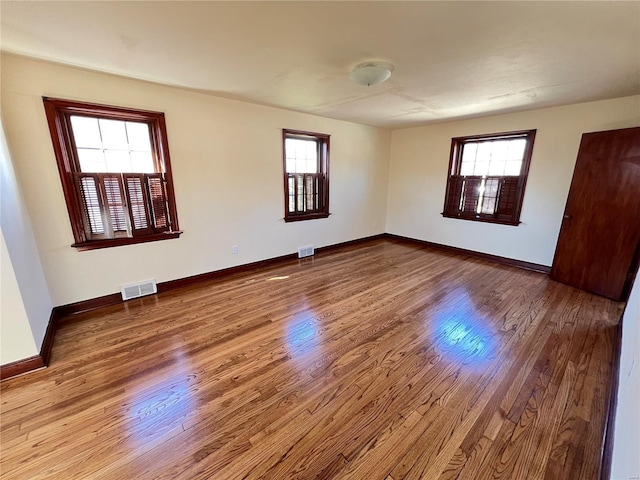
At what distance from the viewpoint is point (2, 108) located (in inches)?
84.8

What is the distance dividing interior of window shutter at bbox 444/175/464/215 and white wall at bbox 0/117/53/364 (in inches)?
220

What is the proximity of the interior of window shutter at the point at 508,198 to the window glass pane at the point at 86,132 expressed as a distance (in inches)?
214

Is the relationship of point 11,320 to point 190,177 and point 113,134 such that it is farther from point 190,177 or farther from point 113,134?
point 190,177

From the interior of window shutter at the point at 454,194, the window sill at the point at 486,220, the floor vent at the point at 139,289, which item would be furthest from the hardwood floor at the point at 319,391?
the interior of window shutter at the point at 454,194

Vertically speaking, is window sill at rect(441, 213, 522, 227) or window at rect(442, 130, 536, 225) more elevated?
window at rect(442, 130, 536, 225)

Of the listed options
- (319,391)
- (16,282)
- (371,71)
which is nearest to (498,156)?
(371,71)

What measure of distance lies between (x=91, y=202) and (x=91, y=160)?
0.42 meters

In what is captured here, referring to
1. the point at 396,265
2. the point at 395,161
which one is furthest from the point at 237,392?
the point at 395,161

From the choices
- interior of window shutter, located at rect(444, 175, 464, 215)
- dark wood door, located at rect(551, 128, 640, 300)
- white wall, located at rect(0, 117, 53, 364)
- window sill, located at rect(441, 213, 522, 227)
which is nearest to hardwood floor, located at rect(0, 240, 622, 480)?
white wall, located at rect(0, 117, 53, 364)

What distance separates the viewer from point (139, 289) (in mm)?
3004

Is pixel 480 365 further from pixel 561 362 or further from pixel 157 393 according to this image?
pixel 157 393

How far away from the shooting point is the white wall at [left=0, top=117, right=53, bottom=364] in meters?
1.78

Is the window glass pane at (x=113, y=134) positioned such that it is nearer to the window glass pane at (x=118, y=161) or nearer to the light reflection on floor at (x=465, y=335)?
the window glass pane at (x=118, y=161)

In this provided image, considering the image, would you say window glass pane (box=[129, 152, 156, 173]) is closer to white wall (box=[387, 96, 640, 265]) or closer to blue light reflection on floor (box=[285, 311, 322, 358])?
blue light reflection on floor (box=[285, 311, 322, 358])
